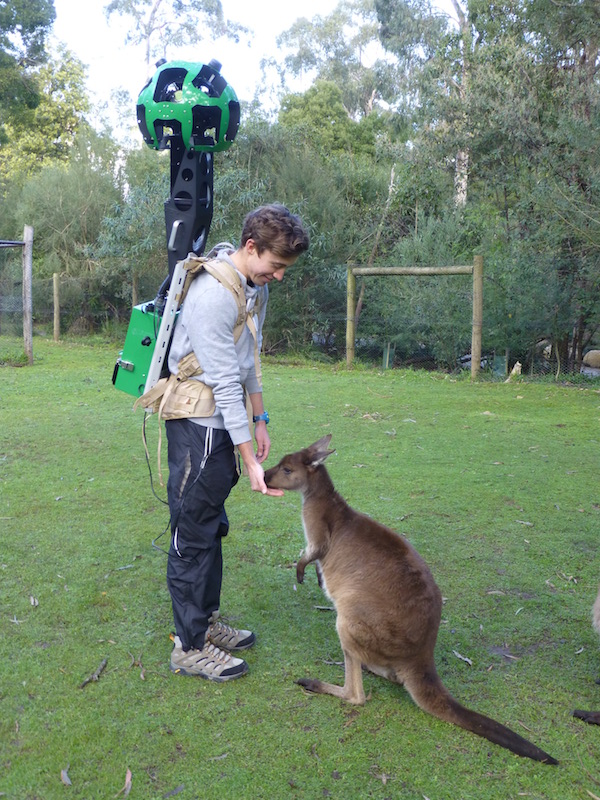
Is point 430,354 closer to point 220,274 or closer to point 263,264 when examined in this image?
point 263,264

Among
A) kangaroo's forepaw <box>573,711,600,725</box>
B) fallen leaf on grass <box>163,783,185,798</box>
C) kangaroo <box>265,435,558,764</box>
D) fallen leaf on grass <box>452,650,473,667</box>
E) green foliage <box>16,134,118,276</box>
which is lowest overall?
fallen leaf on grass <box>163,783,185,798</box>

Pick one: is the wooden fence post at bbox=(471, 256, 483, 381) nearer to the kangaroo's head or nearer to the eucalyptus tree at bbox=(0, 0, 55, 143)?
the kangaroo's head

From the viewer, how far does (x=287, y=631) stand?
10.6ft

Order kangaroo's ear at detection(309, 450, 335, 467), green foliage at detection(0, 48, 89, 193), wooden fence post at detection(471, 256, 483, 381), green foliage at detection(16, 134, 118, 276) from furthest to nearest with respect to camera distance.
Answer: green foliage at detection(0, 48, 89, 193) → green foliage at detection(16, 134, 118, 276) → wooden fence post at detection(471, 256, 483, 381) → kangaroo's ear at detection(309, 450, 335, 467)

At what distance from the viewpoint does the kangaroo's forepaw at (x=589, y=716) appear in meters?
2.59

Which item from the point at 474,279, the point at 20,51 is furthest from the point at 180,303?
the point at 20,51

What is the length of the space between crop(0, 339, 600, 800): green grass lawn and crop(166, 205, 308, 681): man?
0.48 feet

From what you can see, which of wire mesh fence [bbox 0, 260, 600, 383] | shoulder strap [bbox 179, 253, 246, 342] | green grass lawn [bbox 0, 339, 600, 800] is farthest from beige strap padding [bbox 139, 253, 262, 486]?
wire mesh fence [bbox 0, 260, 600, 383]

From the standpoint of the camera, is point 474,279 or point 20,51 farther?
point 20,51

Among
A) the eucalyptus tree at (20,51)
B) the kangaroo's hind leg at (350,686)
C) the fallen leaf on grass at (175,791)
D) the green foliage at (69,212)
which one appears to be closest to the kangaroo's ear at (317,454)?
the kangaroo's hind leg at (350,686)

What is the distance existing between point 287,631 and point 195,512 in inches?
33.8

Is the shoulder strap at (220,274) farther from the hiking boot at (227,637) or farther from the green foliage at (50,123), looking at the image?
the green foliage at (50,123)

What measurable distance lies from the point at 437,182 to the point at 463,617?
1326 centimetres

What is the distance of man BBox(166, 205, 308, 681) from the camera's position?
259cm
